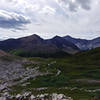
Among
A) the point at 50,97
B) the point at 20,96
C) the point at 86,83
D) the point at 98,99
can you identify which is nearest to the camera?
the point at 98,99

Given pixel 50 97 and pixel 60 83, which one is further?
pixel 60 83

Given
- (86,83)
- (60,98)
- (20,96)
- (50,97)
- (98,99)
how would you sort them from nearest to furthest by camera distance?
(98,99) → (60,98) → (50,97) → (20,96) → (86,83)

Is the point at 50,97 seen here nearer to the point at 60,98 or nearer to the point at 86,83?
the point at 60,98

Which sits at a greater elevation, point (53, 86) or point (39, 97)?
point (39, 97)

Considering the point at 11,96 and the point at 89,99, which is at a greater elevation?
the point at 89,99

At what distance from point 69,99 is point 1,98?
1712 cm

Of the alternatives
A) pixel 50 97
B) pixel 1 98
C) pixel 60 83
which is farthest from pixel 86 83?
pixel 1 98

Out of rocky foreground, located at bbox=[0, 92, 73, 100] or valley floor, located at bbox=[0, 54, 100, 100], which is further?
valley floor, located at bbox=[0, 54, 100, 100]

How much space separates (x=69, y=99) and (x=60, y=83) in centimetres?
2327

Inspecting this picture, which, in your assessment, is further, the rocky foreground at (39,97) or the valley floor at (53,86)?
the valley floor at (53,86)

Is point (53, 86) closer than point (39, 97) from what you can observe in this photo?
No

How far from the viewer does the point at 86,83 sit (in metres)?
49.3

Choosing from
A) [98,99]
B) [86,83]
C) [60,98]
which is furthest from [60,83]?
[98,99]

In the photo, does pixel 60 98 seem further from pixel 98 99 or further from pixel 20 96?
pixel 20 96
